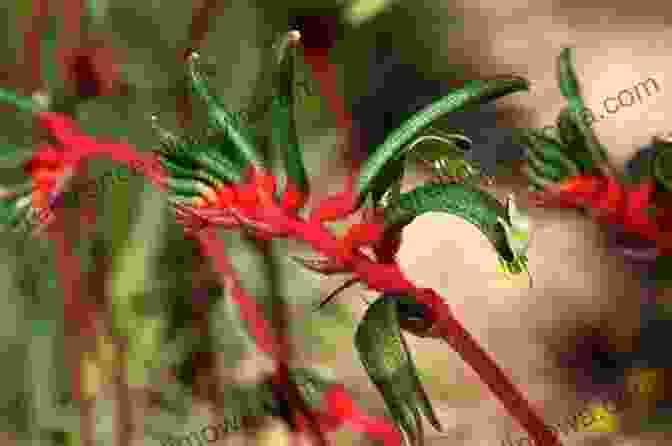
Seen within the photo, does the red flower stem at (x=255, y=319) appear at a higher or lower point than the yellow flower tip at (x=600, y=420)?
higher

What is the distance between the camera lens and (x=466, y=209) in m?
0.52

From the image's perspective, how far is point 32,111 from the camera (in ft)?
2.06

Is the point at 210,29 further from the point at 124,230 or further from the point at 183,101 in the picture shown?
the point at 124,230

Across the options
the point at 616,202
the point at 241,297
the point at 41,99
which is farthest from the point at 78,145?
the point at 616,202

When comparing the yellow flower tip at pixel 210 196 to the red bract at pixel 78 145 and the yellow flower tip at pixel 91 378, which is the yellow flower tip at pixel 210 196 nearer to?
the red bract at pixel 78 145

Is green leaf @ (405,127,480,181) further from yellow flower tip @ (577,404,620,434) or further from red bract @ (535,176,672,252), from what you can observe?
yellow flower tip @ (577,404,620,434)

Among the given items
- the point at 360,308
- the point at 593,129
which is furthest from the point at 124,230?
the point at 593,129

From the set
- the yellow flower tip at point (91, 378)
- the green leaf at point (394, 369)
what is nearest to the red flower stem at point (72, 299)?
the yellow flower tip at point (91, 378)

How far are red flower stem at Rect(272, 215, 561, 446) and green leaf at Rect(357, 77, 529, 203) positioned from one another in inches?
1.7

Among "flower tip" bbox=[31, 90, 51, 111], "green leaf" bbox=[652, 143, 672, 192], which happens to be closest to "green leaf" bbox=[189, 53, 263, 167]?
"flower tip" bbox=[31, 90, 51, 111]

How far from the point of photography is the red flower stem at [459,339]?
1.75ft

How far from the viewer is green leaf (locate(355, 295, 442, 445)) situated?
531 mm

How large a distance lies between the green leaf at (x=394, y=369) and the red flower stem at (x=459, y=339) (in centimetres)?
1

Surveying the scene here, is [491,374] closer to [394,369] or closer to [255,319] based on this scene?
[394,369]
